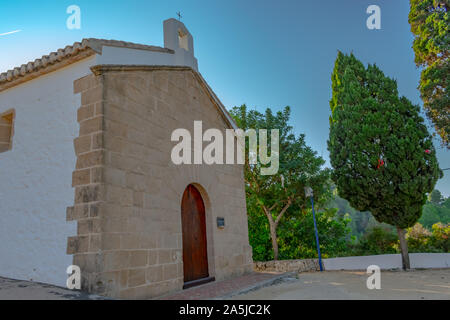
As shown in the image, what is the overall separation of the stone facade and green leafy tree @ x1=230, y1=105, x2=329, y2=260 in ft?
19.4

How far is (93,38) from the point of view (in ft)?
15.4

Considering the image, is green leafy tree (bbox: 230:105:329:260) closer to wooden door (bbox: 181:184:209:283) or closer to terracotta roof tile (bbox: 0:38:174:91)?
wooden door (bbox: 181:184:209:283)

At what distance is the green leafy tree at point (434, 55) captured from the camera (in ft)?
36.1

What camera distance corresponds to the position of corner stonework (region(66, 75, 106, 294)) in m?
3.90

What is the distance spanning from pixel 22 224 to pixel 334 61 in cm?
1241

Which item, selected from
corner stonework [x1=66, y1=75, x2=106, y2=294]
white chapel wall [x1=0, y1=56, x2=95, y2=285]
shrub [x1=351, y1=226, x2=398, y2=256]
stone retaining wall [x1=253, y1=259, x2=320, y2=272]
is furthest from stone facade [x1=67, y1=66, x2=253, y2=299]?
shrub [x1=351, y1=226, x2=398, y2=256]

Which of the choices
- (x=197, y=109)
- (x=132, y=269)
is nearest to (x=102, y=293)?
(x=132, y=269)

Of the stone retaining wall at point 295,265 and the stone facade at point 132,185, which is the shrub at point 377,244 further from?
the stone facade at point 132,185

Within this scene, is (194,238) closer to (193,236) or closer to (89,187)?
(193,236)

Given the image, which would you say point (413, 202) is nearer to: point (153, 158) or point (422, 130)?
point (422, 130)

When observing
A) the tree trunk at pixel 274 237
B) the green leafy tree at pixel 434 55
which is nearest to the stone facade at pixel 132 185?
the tree trunk at pixel 274 237

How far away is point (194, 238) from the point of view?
613 centimetres

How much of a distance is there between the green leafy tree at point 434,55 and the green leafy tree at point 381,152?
1.57 m

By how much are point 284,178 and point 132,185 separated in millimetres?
8356
